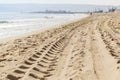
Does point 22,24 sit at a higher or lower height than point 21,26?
lower

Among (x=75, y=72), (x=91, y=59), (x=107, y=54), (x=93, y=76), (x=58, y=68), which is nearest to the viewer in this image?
(x=93, y=76)

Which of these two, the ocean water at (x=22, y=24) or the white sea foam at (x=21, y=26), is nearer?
the white sea foam at (x=21, y=26)

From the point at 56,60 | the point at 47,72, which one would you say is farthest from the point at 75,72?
the point at 56,60

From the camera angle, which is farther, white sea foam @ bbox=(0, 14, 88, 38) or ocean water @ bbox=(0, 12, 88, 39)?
ocean water @ bbox=(0, 12, 88, 39)

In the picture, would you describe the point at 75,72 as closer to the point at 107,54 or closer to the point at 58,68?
the point at 58,68

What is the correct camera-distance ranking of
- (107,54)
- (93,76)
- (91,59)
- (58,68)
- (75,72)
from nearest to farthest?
(93,76)
(75,72)
(58,68)
(91,59)
(107,54)

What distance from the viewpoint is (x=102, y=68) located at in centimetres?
548

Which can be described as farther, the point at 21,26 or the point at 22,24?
the point at 22,24

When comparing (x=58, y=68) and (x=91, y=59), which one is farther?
(x=91, y=59)

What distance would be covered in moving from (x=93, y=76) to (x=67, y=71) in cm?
78

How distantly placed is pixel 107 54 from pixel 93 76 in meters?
2.24

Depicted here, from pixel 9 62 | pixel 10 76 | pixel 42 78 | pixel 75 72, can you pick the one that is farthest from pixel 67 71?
pixel 9 62

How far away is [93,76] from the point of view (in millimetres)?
4859

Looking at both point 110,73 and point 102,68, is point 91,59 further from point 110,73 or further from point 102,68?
point 110,73
